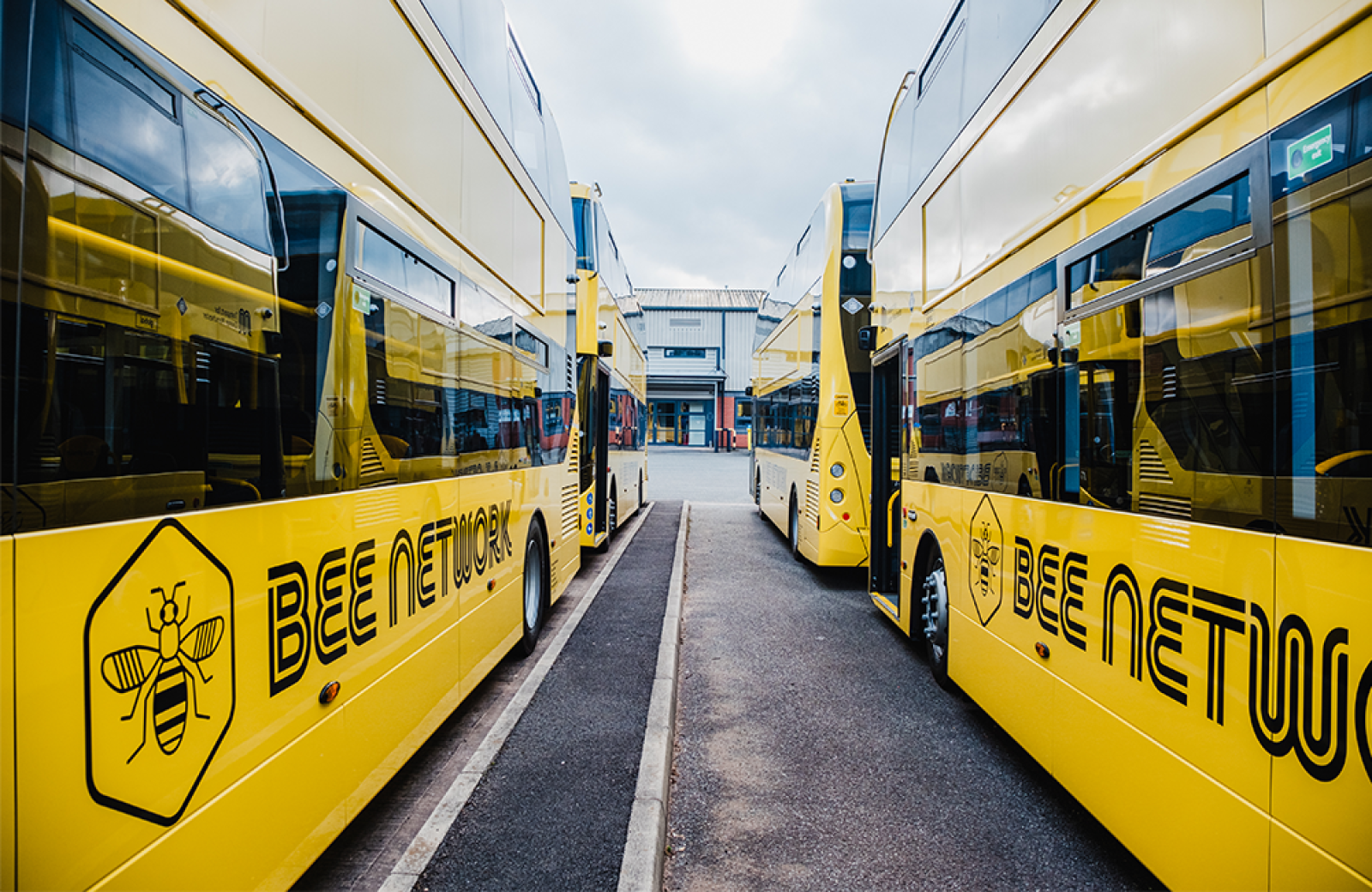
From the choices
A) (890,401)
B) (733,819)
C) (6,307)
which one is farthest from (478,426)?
(890,401)

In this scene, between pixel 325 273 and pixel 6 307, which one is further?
pixel 325 273

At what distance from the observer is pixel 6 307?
4.48 ft

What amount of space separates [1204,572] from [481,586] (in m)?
3.65

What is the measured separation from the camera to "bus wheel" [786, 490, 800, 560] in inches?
364

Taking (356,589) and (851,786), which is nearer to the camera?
(356,589)

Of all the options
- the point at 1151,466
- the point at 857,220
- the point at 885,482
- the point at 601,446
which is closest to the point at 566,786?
the point at 1151,466

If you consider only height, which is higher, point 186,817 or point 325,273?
point 325,273

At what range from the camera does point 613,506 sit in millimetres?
10836

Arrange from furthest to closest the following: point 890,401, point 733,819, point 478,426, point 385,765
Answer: point 890,401 → point 478,426 → point 733,819 → point 385,765

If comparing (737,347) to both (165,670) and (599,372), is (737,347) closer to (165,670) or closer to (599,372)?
(599,372)

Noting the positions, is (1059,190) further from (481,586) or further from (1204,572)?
(481,586)

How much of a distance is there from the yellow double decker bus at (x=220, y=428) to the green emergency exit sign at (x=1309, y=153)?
3.02m

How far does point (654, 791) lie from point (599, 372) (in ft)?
22.1

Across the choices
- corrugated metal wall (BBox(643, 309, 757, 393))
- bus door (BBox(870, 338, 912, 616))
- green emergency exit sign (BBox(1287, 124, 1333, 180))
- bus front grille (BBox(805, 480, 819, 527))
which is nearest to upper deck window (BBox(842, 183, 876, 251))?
bus door (BBox(870, 338, 912, 616))
